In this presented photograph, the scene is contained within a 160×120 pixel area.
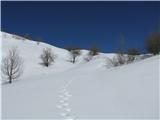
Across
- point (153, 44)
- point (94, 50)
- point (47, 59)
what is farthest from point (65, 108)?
point (94, 50)

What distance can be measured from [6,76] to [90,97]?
28.1m

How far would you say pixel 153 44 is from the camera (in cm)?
3906

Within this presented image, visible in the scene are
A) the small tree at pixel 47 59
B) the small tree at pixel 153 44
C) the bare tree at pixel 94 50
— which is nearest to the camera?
the small tree at pixel 153 44

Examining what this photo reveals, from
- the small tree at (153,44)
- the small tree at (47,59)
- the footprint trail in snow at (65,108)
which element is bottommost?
the footprint trail in snow at (65,108)

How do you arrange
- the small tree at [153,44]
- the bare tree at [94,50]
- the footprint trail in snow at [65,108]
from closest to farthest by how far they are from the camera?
1. the footprint trail in snow at [65,108]
2. the small tree at [153,44]
3. the bare tree at [94,50]

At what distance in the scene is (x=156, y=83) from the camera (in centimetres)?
1022

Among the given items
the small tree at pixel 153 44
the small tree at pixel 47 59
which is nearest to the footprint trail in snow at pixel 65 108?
the small tree at pixel 153 44

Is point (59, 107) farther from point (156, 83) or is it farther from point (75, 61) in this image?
point (75, 61)

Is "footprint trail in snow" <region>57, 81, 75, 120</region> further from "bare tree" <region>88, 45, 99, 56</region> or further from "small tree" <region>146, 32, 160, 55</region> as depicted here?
"bare tree" <region>88, 45, 99, 56</region>

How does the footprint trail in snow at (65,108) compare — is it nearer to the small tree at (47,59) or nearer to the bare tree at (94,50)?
the small tree at (47,59)

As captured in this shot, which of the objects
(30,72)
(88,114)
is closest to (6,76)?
(30,72)

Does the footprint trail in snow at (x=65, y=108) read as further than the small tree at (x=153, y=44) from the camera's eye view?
No

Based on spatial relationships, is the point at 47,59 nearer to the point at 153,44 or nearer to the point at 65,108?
the point at 153,44

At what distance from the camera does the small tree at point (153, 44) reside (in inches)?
1494
